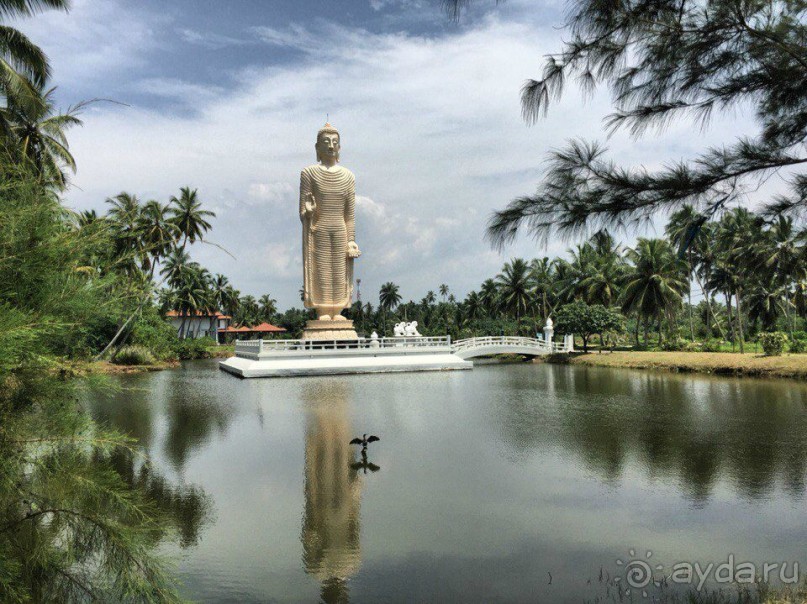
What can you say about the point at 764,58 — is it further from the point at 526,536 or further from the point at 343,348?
the point at 343,348

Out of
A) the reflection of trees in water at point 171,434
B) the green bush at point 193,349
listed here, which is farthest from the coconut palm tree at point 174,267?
the reflection of trees in water at point 171,434

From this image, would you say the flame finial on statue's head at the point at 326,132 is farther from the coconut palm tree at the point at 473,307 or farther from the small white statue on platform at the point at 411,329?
the coconut palm tree at the point at 473,307

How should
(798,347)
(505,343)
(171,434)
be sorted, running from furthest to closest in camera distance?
(505,343), (798,347), (171,434)

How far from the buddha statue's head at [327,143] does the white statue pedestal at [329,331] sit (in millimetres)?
7435

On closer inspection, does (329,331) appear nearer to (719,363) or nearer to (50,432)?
(719,363)

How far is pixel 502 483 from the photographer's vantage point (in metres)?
6.73

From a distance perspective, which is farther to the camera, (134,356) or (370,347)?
(134,356)

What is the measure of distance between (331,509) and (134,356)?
23.6m

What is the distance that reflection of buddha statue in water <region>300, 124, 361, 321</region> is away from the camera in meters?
26.8

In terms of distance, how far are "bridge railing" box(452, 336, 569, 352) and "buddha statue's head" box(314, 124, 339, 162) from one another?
10.5 meters

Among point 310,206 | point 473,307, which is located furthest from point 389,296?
point 310,206

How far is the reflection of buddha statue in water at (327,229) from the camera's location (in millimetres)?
26750

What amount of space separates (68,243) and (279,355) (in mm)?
20411

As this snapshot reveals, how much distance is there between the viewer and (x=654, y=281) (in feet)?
107
